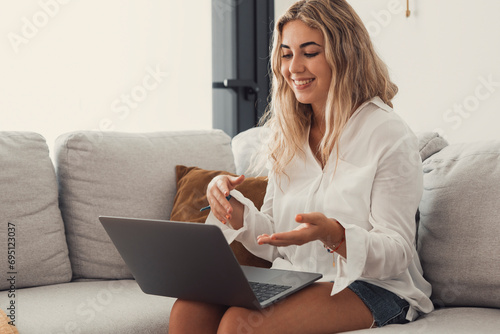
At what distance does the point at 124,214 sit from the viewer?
1953 millimetres

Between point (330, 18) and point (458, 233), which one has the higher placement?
point (330, 18)

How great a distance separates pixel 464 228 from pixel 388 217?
0.88ft

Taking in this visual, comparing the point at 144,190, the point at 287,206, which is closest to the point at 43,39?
the point at 144,190

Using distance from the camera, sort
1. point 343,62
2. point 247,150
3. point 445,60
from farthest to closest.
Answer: point 445,60
point 247,150
point 343,62

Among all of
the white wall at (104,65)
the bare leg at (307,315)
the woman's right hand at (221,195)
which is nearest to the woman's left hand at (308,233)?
the bare leg at (307,315)

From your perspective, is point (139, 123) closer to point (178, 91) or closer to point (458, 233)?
point (178, 91)

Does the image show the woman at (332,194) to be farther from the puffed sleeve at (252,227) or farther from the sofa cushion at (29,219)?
the sofa cushion at (29,219)

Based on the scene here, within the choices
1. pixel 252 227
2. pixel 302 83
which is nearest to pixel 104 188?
pixel 252 227

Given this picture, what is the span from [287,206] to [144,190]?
1.96ft

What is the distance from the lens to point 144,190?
6.50ft

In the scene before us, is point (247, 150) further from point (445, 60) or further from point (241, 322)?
point (241, 322)

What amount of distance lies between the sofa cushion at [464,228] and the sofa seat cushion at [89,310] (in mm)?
723

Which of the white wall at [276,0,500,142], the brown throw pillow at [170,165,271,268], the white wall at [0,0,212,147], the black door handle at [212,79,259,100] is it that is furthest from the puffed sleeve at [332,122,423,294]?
the black door handle at [212,79,259,100]

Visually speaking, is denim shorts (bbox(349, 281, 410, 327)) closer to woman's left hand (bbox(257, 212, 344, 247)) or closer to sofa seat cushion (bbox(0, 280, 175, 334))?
woman's left hand (bbox(257, 212, 344, 247))
